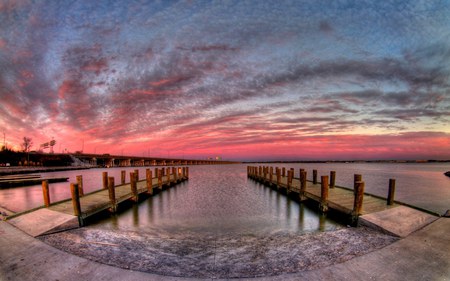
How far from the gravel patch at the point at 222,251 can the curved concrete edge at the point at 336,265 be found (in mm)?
529

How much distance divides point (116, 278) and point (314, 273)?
453cm

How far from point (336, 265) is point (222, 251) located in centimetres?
337

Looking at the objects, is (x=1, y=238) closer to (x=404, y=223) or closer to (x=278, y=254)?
(x=278, y=254)

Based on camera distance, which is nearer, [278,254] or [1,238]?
[278,254]

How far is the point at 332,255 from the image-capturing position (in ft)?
22.8

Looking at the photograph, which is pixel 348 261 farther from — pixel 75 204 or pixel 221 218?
pixel 75 204

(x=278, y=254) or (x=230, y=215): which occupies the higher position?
(x=278, y=254)

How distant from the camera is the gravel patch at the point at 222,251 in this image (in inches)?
242

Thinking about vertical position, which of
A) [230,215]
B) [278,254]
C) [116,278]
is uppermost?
[116,278]

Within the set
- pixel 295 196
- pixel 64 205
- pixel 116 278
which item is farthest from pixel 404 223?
pixel 64 205

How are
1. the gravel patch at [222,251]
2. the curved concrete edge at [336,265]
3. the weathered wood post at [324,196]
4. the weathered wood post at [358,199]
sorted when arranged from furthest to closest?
the weathered wood post at [324,196] < the weathered wood post at [358,199] < the gravel patch at [222,251] < the curved concrete edge at [336,265]

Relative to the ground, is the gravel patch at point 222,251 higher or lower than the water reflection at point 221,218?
higher

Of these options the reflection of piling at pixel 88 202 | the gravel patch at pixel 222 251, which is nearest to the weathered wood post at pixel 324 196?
the gravel patch at pixel 222 251

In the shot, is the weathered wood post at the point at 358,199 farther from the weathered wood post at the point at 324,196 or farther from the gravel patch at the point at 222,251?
the weathered wood post at the point at 324,196
